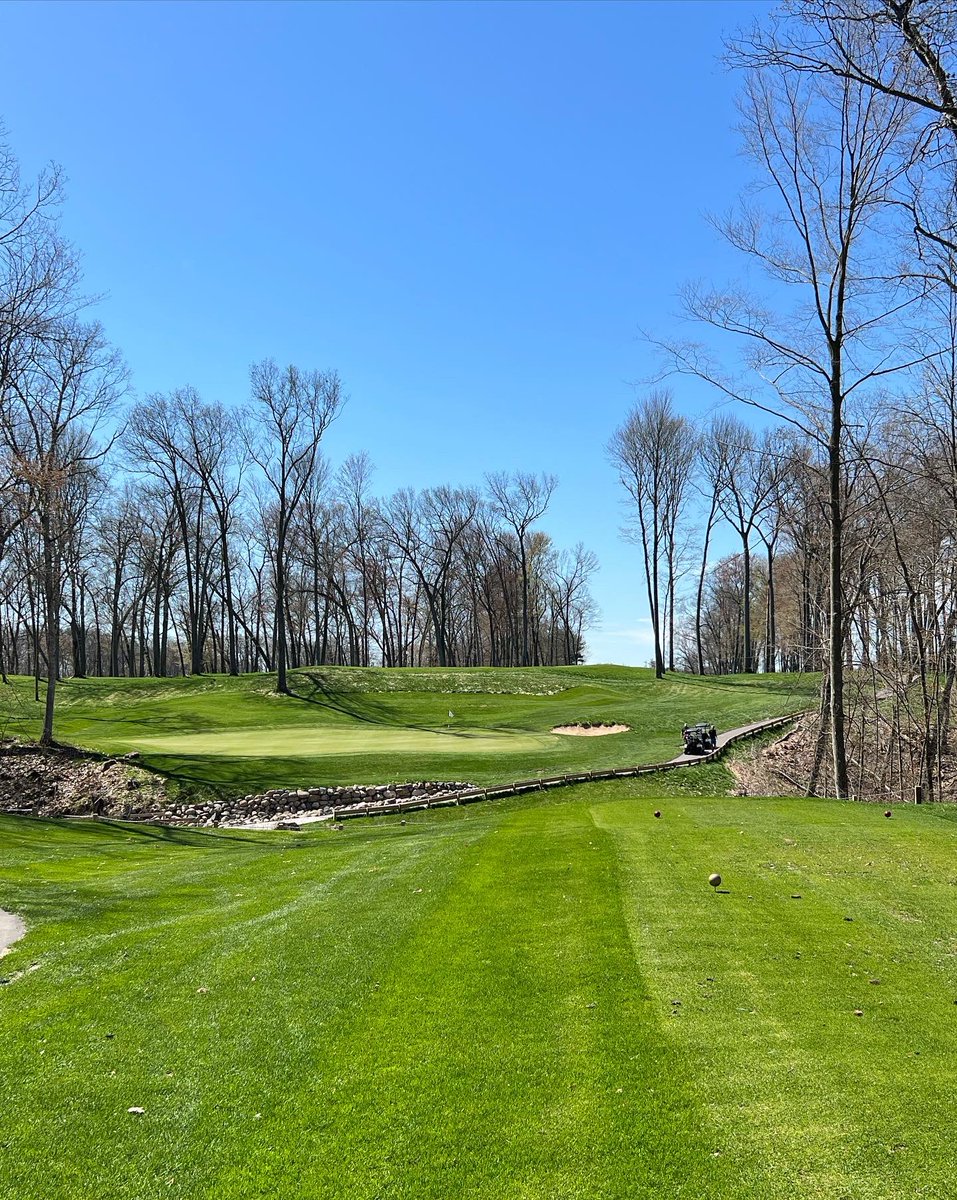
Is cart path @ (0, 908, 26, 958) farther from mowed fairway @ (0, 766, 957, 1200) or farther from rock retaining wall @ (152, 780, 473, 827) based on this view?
rock retaining wall @ (152, 780, 473, 827)

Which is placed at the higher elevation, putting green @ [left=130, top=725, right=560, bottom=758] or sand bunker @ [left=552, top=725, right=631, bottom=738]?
putting green @ [left=130, top=725, right=560, bottom=758]

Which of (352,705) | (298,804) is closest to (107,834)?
(298,804)

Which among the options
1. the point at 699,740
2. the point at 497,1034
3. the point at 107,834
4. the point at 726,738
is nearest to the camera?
the point at 497,1034

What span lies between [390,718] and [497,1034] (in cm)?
2892

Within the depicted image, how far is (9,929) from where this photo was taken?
286 inches

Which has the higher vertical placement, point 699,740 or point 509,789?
point 699,740

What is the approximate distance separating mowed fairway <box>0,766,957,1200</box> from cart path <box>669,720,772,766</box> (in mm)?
10975

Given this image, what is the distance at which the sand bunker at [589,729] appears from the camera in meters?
27.8

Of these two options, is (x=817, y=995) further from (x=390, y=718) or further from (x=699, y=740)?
(x=390, y=718)

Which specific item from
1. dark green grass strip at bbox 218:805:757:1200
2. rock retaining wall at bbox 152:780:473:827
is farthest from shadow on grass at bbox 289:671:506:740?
dark green grass strip at bbox 218:805:757:1200

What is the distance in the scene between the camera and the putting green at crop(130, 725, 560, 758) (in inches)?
904

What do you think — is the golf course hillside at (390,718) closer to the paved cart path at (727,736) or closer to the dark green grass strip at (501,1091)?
the paved cart path at (727,736)

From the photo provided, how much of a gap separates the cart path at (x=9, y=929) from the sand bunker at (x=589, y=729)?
21.4 m

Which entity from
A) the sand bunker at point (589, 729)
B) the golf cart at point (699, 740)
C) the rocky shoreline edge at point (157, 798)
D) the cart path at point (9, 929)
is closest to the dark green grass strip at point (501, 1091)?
the cart path at point (9, 929)
